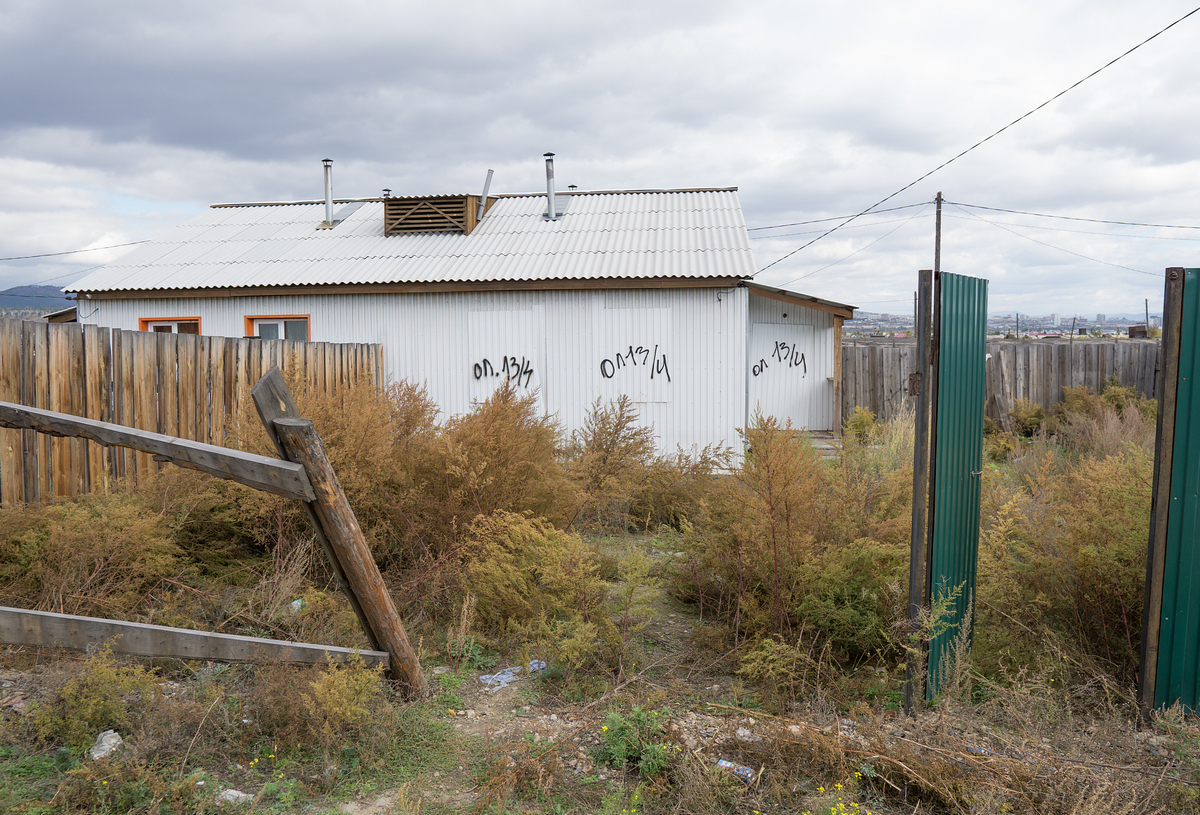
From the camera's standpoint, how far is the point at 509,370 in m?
11.1

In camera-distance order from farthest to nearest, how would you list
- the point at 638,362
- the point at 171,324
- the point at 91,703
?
1. the point at 171,324
2. the point at 638,362
3. the point at 91,703

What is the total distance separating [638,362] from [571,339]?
1.03m

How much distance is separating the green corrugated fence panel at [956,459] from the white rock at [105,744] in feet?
12.0

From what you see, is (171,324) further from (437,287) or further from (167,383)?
(167,383)

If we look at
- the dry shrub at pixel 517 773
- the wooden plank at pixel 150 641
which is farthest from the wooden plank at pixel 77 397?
the dry shrub at pixel 517 773

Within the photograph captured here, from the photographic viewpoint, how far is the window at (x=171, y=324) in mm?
11805

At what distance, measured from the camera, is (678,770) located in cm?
301

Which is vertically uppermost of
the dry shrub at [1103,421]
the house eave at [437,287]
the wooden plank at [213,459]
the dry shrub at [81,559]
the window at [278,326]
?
the house eave at [437,287]

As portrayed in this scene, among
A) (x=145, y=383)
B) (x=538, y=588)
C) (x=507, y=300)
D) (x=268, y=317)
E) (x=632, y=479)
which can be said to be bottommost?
(x=538, y=588)

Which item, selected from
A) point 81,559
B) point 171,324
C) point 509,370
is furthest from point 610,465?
point 171,324

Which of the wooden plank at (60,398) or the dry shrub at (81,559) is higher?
the wooden plank at (60,398)

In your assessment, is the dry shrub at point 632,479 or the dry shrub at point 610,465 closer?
the dry shrub at point 610,465

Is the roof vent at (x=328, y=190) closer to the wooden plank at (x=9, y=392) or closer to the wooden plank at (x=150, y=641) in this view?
the wooden plank at (x=9, y=392)

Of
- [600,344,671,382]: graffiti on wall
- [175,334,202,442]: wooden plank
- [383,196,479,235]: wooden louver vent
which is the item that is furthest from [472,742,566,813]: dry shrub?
[383,196,479,235]: wooden louver vent
